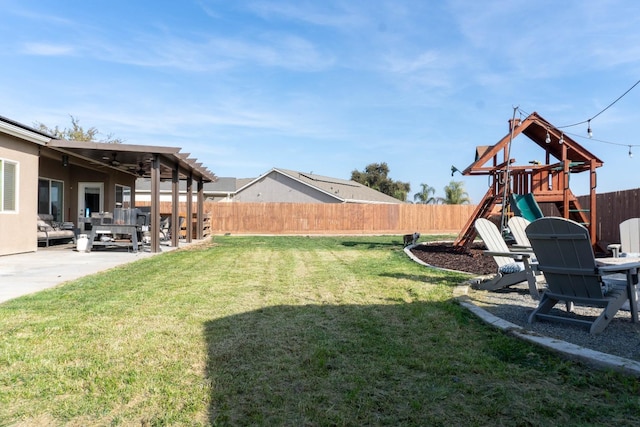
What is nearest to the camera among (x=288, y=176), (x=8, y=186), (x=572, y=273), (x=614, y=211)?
(x=572, y=273)

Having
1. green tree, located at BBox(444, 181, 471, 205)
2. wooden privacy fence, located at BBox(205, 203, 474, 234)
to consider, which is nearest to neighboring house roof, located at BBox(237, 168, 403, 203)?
green tree, located at BBox(444, 181, 471, 205)

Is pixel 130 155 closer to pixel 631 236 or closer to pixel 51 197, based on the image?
pixel 51 197

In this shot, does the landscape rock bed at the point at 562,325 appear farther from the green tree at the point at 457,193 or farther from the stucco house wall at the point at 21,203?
the green tree at the point at 457,193

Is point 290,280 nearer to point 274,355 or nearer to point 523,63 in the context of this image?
point 274,355

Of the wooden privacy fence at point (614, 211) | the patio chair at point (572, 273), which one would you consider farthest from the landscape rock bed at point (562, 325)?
the wooden privacy fence at point (614, 211)

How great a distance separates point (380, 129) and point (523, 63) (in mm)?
15605

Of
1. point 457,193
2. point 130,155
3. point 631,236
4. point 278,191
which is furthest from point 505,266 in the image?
point 457,193

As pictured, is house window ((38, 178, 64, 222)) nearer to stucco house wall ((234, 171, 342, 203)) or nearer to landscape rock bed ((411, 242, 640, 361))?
landscape rock bed ((411, 242, 640, 361))

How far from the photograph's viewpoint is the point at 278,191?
37125 mm

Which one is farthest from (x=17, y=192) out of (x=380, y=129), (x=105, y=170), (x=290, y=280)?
(x=380, y=129)

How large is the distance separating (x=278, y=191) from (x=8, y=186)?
26779 millimetres

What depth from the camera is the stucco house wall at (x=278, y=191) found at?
3659 cm

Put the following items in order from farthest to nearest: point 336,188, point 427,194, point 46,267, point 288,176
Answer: point 427,194 → point 336,188 → point 288,176 → point 46,267

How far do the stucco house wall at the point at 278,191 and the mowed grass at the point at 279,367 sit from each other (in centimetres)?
3090
